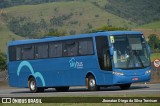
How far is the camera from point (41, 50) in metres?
36.8

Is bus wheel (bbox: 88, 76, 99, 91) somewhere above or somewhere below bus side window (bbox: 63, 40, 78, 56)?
below

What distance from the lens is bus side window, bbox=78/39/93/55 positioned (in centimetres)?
3294

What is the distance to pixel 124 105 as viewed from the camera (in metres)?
17.9

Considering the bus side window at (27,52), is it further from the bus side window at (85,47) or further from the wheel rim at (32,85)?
the bus side window at (85,47)

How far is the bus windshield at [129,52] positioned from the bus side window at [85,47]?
1.47 meters

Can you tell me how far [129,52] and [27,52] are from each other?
8.43 metres

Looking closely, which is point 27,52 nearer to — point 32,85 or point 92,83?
point 32,85

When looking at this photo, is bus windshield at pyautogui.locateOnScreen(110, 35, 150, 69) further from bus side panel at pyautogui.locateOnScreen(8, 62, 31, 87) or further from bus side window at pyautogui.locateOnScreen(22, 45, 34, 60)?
bus side panel at pyautogui.locateOnScreen(8, 62, 31, 87)

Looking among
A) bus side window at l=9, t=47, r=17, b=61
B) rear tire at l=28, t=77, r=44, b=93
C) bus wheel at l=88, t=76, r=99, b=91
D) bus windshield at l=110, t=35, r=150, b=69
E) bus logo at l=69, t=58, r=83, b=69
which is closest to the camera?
bus windshield at l=110, t=35, r=150, b=69

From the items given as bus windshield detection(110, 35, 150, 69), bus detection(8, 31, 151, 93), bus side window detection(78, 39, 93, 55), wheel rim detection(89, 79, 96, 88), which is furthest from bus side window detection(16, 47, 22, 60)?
bus windshield detection(110, 35, 150, 69)

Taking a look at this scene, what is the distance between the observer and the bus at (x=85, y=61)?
104 feet

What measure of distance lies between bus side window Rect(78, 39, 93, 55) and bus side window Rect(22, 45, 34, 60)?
476 centimetres

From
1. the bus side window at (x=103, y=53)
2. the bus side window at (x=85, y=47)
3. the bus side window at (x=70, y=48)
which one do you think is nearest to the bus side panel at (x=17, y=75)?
the bus side window at (x=70, y=48)

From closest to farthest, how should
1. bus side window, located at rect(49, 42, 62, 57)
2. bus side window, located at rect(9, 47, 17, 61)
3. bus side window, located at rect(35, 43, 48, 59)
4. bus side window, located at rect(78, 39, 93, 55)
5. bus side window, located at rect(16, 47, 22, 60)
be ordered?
bus side window, located at rect(78, 39, 93, 55), bus side window, located at rect(49, 42, 62, 57), bus side window, located at rect(35, 43, 48, 59), bus side window, located at rect(16, 47, 22, 60), bus side window, located at rect(9, 47, 17, 61)
